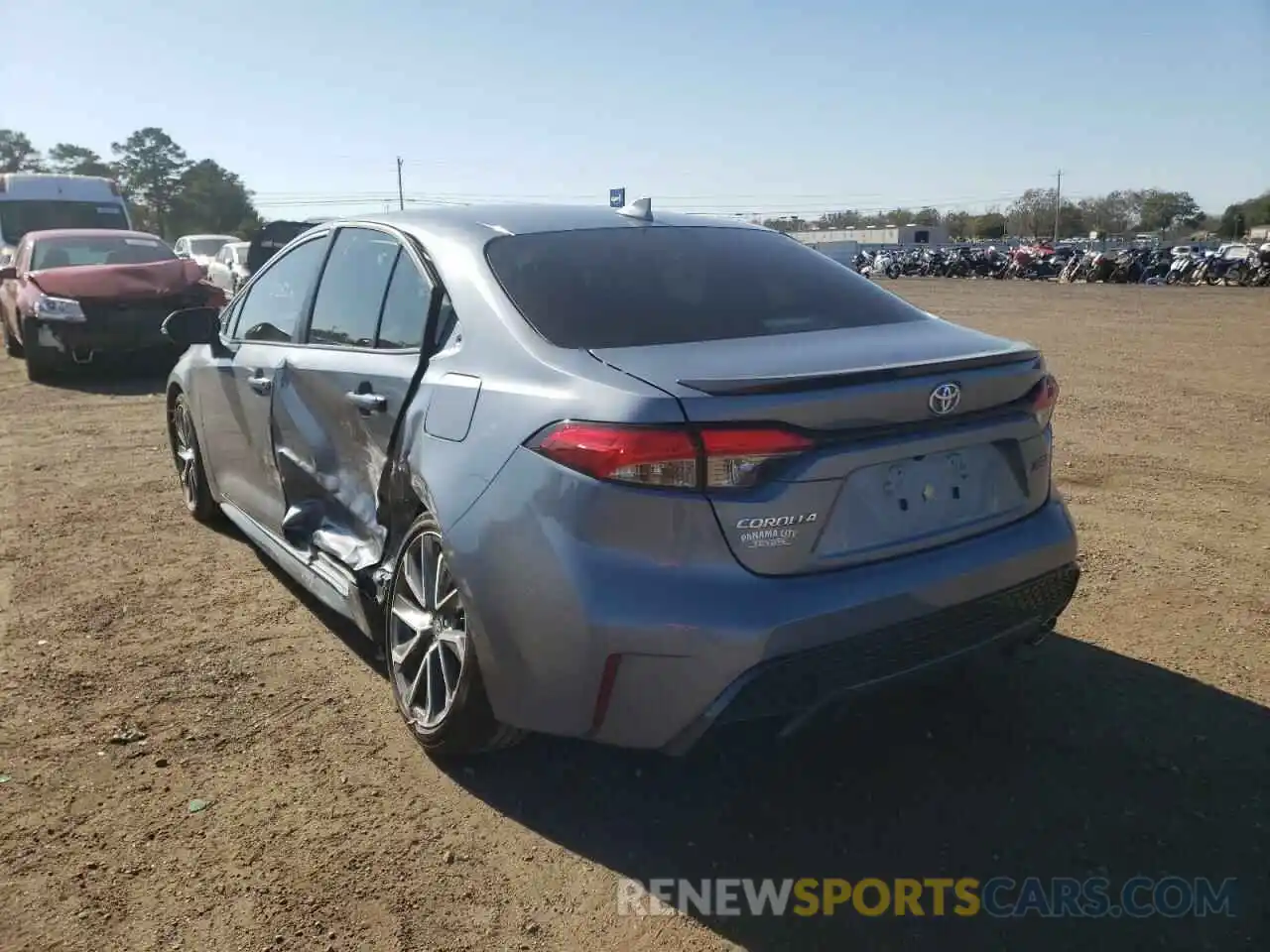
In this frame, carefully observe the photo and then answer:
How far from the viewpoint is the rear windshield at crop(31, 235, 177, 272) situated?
39.1 feet

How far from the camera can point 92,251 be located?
39.8 ft

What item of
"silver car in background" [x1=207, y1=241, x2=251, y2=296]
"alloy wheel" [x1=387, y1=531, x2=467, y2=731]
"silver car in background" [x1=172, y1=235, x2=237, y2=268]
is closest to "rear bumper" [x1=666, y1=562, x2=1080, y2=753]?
"alloy wheel" [x1=387, y1=531, x2=467, y2=731]

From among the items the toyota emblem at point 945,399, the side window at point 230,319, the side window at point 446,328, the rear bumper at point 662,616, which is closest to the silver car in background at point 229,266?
the side window at point 230,319

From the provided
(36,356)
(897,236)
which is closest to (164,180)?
(897,236)

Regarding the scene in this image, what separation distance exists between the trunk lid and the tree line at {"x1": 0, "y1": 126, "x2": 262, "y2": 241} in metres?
82.1

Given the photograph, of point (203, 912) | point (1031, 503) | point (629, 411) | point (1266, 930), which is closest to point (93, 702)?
point (203, 912)

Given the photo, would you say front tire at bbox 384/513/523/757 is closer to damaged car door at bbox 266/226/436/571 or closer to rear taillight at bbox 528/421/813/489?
damaged car door at bbox 266/226/436/571

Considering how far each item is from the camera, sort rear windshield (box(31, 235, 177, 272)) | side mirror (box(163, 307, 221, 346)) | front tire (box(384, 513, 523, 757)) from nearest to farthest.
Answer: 1. front tire (box(384, 513, 523, 757))
2. side mirror (box(163, 307, 221, 346))
3. rear windshield (box(31, 235, 177, 272))

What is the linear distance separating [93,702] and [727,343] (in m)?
2.54

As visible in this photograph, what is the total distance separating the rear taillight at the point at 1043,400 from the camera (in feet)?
9.53

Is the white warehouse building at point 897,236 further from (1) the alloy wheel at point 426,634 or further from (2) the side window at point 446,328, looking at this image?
(1) the alloy wheel at point 426,634

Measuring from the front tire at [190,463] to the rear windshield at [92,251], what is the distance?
6.97 metres

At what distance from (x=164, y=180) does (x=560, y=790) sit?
9421 cm

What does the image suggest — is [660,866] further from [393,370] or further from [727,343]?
[393,370]
